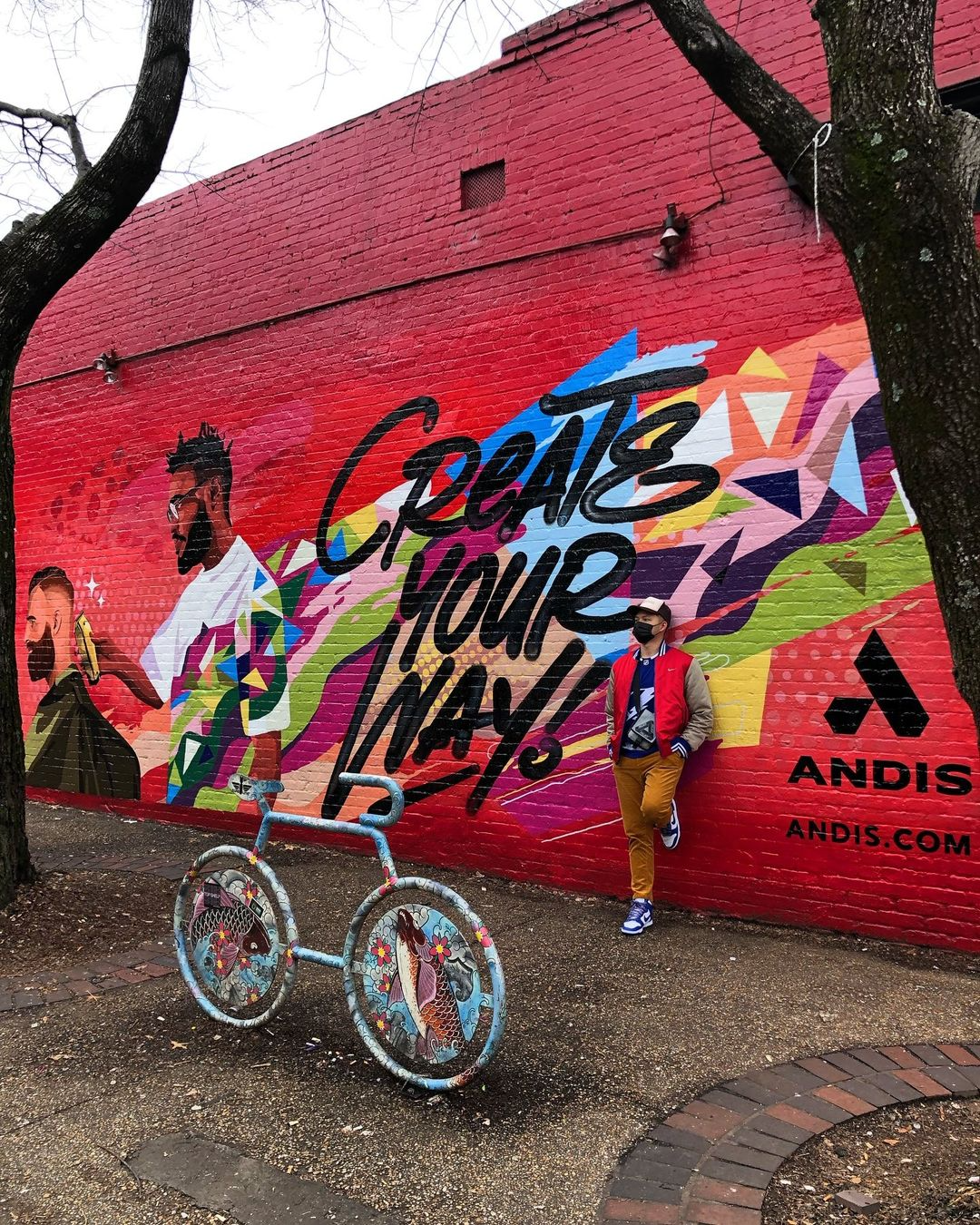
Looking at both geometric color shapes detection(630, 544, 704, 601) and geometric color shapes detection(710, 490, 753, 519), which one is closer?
geometric color shapes detection(710, 490, 753, 519)

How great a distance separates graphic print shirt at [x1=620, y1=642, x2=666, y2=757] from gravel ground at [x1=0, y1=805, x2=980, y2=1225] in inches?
38.5

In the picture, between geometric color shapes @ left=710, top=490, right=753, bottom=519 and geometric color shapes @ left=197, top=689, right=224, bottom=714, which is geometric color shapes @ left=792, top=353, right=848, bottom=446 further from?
geometric color shapes @ left=197, top=689, right=224, bottom=714

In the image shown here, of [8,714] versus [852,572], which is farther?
[8,714]

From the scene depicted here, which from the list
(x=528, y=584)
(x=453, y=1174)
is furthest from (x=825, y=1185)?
(x=528, y=584)

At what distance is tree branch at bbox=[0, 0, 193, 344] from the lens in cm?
545

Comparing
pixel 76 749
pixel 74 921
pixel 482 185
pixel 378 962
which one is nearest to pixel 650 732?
pixel 378 962

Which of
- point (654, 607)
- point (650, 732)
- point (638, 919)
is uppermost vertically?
point (654, 607)

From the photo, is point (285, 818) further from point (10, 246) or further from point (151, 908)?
point (10, 246)

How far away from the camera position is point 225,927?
4.05 meters

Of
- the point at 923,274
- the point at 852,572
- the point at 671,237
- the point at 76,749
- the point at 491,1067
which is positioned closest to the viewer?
the point at 923,274

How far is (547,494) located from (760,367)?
4.98 ft

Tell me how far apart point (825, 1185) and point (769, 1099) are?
1.68 ft

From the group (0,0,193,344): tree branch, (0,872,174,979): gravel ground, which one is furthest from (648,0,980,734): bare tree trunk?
(0,872,174,979): gravel ground

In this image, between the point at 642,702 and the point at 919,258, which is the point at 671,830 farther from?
the point at 919,258
